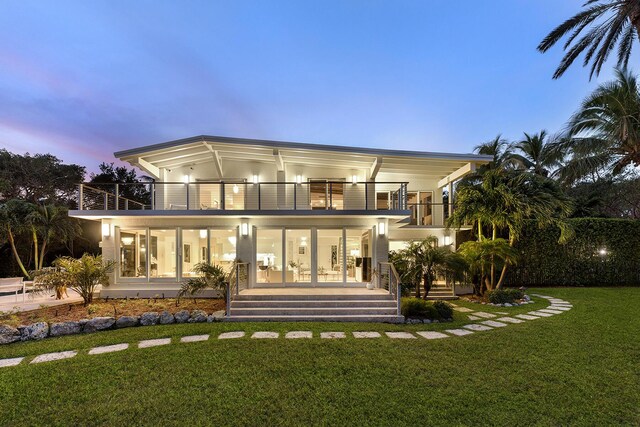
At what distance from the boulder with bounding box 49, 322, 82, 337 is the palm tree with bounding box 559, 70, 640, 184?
18.2 metres

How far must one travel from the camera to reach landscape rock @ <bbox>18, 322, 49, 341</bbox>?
6938mm

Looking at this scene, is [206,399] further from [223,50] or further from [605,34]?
[223,50]

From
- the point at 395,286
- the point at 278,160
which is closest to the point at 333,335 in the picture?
the point at 395,286

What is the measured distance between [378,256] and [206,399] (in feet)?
27.2

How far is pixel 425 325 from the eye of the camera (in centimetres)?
804

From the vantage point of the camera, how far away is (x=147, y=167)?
12.7m

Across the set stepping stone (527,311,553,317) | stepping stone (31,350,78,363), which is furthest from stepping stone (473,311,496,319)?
stepping stone (31,350,78,363)

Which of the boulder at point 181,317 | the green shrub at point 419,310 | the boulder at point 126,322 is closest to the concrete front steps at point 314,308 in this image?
the green shrub at point 419,310

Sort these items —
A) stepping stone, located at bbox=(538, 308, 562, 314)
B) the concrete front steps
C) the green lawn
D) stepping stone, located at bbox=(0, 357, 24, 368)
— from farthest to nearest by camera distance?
stepping stone, located at bbox=(538, 308, 562, 314) < the concrete front steps < stepping stone, located at bbox=(0, 357, 24, 368) < the green lawn

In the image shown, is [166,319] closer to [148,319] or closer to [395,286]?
[148,319]

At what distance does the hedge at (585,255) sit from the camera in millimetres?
14555

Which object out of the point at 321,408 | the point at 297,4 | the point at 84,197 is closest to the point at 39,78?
the point at 84,197

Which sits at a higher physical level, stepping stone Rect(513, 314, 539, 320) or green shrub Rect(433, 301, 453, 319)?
green shrub Rect(433, 301, 453, 319)

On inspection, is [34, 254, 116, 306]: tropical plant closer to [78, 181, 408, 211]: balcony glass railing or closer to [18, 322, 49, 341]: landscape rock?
[18, 322, 49, 341]: landscape rock
